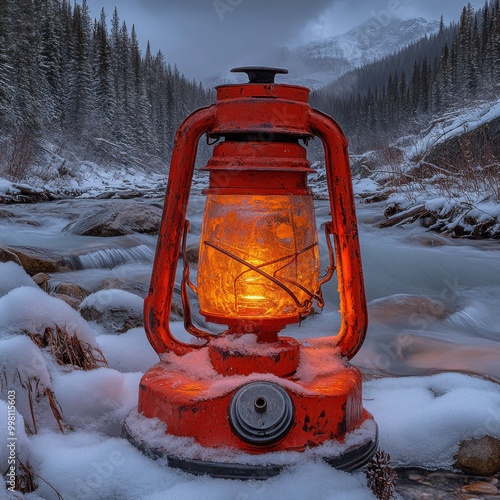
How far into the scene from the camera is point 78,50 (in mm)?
48000

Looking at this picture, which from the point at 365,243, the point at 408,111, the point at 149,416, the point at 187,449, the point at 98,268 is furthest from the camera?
the point at 408,111

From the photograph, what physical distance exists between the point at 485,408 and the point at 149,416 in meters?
1.43

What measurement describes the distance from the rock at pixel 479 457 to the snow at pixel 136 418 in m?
0.04

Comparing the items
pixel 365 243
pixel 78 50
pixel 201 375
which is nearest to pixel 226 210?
pixel 201 375

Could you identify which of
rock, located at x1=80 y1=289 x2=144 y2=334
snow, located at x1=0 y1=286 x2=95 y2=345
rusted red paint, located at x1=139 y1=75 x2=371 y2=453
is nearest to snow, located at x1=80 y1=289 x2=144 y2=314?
rock, located at x1=80 y1=289 x2=144 y2=334

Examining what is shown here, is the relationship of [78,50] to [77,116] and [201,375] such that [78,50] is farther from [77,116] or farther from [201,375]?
[201,375]

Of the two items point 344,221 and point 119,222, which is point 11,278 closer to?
point 344,221

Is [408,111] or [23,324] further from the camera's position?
[408,111]

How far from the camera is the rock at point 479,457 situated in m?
2.25

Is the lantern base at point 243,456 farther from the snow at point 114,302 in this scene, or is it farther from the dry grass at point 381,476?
the snow at point 114,302

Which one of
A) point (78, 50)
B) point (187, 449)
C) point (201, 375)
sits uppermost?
point (78, 50)

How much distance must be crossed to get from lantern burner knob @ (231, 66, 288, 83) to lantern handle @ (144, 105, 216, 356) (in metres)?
0.18

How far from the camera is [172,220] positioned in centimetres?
224

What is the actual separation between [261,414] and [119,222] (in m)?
7.16
